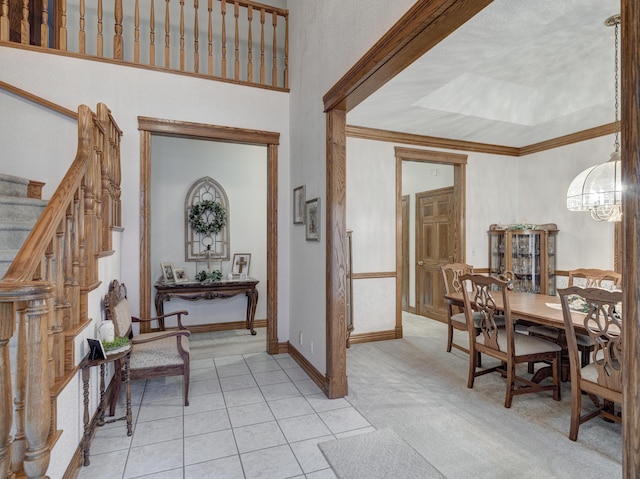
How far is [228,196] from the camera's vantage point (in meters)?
5.28

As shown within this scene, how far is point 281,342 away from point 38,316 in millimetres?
3218

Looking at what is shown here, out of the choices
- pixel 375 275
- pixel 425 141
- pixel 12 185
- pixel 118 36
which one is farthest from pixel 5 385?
pixel 425 141

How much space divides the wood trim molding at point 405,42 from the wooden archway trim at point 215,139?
1.55 meters

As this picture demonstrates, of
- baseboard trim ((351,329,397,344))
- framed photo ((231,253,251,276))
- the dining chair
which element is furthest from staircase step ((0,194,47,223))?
the dining chair

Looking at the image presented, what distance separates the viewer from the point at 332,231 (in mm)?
3018

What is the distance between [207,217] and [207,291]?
112 cm

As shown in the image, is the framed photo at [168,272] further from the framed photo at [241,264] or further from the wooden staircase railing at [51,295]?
the wooden staircase railing at [51,295]

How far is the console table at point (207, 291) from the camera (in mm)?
4449

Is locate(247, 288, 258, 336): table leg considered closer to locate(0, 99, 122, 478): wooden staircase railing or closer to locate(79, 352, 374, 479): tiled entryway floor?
locate(79, 352, 374, 479): tiled entryway floor

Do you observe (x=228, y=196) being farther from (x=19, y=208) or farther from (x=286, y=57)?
(x=19, y=208)

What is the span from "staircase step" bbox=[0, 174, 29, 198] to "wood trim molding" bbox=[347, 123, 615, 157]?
3.43 metres

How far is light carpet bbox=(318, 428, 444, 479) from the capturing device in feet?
6.69

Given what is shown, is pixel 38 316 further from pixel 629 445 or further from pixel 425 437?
pixel 425 437

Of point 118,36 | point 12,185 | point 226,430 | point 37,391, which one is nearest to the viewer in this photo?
point 37,391
